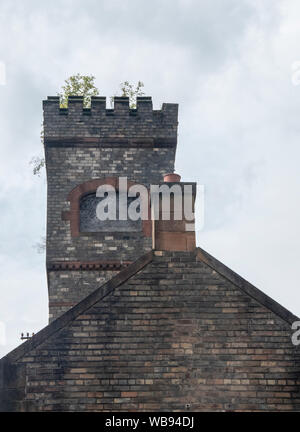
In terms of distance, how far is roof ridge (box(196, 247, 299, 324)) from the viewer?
10156 mm

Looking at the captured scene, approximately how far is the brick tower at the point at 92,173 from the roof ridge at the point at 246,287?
7435 millimetres

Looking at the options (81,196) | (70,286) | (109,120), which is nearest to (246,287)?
(70,286)

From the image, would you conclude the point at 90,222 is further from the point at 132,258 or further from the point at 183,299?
the point at 183,299

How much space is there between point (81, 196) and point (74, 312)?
8806 mm

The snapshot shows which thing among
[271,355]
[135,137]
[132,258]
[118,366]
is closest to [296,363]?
[271,355]

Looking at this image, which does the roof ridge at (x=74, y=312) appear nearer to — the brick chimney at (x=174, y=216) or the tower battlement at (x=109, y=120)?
the brick chimney at (x=174, y=216)

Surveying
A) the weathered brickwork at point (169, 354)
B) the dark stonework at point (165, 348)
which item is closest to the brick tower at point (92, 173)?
the dark stonework at point (165, 348)

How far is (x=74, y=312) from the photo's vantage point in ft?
33.0

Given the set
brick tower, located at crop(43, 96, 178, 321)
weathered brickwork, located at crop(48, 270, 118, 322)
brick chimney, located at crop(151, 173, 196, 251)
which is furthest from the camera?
brick tower, located at crop(43, 96, 178, 321)

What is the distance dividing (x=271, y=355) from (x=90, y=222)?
9314mm

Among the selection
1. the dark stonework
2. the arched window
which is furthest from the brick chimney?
the arched window

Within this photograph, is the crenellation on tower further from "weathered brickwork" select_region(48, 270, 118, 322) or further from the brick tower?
"weathered brickwork" select_region(48, 270, 118, 322)

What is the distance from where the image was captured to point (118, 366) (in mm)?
9781

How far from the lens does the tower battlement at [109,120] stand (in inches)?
762
